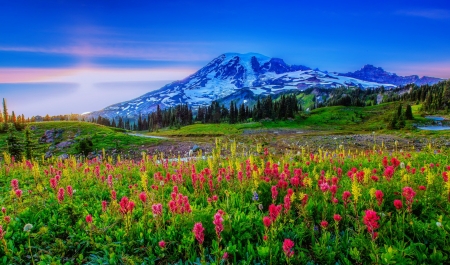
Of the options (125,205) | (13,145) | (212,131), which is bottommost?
(212,131)

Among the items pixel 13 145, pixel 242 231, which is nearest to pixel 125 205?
pixel 242 231

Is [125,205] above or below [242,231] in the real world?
above

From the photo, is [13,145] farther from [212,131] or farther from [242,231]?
[212,131]

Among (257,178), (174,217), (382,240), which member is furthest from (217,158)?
(382,240)

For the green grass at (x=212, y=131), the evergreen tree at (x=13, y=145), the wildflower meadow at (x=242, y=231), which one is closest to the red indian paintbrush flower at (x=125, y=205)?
the wildflower meadow at (x=242, y=231)

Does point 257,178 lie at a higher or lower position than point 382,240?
higher

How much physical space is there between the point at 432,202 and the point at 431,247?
5.53ft

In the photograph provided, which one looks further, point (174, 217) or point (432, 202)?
point (432, 202)

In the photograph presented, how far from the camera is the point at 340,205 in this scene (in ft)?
16.5

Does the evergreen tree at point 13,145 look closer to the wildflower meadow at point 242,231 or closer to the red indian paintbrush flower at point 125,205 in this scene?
the wildflower meadow at point 242,231

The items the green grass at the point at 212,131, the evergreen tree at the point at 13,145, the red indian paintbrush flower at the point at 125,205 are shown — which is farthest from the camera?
the green grass at the point at 212,131

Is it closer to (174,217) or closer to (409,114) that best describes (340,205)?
(174,217)

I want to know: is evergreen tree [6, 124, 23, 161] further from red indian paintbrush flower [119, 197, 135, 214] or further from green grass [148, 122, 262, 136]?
green grass [148, 122, 262, 136]

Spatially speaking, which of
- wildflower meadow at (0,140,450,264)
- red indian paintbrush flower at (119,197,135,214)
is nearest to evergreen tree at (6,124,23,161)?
wildflower meadow at (0,140,450,264)
